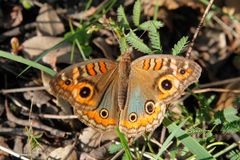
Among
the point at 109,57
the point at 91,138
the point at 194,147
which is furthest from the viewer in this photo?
the point at 109,57

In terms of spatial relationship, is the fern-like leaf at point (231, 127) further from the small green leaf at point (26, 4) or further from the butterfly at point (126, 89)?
the small green leaf at point (26, 4)

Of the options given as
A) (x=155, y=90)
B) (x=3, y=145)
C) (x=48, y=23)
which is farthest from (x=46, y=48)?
(x=155, y=90)

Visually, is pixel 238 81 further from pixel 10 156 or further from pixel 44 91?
pixel 10 156

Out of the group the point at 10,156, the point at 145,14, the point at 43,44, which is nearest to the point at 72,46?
the point at 43,44

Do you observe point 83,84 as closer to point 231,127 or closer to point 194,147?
point 194,147

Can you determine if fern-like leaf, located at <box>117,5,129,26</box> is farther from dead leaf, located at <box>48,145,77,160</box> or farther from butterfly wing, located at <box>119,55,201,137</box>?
dead leaf, located at <box>48,145,77,160</box>

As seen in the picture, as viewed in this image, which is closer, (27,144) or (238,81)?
(27,144)
